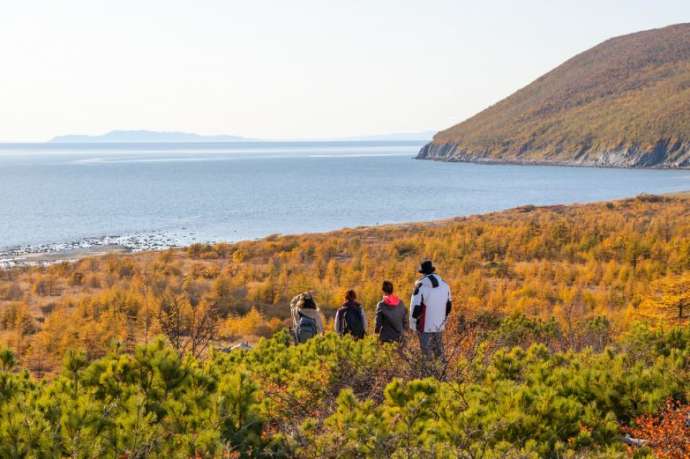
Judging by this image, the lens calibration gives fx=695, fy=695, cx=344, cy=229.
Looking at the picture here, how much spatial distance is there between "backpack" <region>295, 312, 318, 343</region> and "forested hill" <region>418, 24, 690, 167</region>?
12629 centimetres

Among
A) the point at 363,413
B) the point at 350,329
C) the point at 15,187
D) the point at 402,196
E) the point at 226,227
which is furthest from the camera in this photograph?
the point at 15,187

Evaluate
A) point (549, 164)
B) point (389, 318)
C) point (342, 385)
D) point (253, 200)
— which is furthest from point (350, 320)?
point (549, 164)

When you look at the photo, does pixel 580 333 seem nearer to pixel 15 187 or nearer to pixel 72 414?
pixel 72 414

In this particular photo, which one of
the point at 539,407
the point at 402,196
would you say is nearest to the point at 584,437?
the point at 539,407

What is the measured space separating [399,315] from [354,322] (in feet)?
1.97

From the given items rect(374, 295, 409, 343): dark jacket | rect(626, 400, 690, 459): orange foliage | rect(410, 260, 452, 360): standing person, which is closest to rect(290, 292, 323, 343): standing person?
rect(374, 295, 409, 343): dark jacket

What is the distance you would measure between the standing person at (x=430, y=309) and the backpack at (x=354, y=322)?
2.60ft

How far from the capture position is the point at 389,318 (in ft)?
27.0

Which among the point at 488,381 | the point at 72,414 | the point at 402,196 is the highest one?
the point at 72,414

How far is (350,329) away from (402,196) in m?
68.2

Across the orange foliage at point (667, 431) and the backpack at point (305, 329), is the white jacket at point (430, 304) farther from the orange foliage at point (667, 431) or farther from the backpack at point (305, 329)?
the orange foliage at point (667, 431)

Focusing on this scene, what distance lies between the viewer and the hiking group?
7922 mm

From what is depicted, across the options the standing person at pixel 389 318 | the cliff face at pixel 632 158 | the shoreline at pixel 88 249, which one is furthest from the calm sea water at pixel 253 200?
the standing person at pixel 389 318

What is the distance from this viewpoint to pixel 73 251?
116 ft
